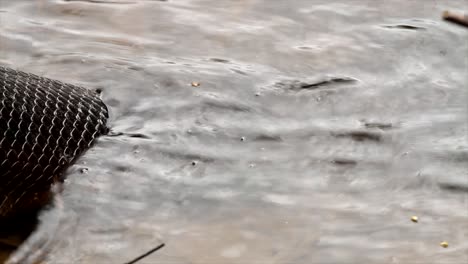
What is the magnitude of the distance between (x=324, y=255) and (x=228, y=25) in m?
2.83

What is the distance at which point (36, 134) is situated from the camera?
432 cm

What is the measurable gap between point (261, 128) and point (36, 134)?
1.35 m

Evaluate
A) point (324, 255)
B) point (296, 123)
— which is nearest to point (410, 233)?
point (324, 255)

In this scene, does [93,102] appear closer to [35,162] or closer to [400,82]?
[35,162]

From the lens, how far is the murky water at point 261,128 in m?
3.94

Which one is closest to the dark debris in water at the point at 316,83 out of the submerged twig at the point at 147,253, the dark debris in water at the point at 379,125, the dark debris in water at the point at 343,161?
the dark debris in water at the point at 379,125

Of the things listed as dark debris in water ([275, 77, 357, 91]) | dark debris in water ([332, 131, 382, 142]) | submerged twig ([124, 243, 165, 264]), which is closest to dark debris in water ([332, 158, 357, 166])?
dark debris in water ([332, 131, 382, 142])

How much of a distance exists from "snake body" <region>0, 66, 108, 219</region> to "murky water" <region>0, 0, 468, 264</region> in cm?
13

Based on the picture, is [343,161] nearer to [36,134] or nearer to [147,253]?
[147,253]

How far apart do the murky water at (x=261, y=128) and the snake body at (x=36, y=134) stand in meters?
0.13

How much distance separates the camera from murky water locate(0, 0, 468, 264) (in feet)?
12.9

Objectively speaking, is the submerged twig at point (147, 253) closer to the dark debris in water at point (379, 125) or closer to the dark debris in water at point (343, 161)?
the dark debris in water at point (343, 161)

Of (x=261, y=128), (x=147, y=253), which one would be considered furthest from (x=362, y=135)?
(x=147, y=253)

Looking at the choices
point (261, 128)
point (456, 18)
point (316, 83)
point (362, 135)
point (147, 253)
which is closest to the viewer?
point (147, 253)
